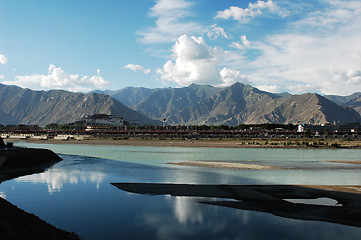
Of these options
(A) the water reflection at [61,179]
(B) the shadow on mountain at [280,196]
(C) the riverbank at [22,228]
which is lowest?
(A) the water reflection at [61,179]

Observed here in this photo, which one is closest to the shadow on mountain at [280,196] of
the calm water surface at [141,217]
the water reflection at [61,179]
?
the calm water surface at [141,217]

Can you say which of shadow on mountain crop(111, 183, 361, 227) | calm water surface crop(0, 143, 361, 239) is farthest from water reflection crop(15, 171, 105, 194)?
shadow on mountain crop(111, 183, 361, 227)

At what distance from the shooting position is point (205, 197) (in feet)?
104

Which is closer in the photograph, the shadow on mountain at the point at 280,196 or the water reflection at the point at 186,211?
the water reflection at the point at 186,211

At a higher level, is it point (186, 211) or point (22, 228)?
point (22, 228)

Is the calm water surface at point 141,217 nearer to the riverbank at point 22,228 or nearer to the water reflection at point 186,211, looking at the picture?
the water reflection at point 186,211

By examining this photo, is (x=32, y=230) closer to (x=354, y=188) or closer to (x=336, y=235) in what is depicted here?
(x=336, y=235)

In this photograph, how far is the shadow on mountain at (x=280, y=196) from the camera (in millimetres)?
24906

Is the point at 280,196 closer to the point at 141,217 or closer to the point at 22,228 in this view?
the point at 141,217

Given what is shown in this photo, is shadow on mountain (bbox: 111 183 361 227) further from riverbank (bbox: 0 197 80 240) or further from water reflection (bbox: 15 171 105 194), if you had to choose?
riverbank (bbox: 0 197 80 240)

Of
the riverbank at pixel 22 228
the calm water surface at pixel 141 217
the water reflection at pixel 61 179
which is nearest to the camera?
the riverbank at pixel 22 228

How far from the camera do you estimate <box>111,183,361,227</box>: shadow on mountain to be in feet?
81.7

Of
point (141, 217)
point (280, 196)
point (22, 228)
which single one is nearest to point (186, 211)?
point (141, 217)

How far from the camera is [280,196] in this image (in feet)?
103
